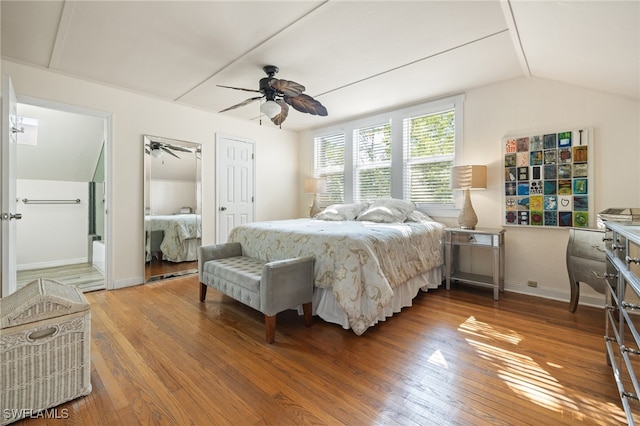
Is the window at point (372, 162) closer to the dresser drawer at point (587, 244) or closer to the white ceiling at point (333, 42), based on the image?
the white ceiling at point (333, 42)

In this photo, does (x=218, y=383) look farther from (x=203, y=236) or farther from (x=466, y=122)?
(x=466, y=122)

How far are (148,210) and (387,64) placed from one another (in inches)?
133

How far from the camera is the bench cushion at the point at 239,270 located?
7.54 feet

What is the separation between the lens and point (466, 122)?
11.6ft

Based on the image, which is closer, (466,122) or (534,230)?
(534,230)

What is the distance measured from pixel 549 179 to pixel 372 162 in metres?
2.21

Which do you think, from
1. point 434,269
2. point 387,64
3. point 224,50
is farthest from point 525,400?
point 224,50

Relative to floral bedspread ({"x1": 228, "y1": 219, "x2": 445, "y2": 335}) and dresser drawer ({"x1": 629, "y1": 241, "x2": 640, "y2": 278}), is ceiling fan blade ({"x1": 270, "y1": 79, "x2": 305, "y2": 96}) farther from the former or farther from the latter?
dresser drawer ({"x1": 629, "y1": 241, "x2": 640, "y2": 278})

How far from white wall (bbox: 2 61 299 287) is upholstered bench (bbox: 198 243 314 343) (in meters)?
1.34

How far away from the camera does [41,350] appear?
1.38 m

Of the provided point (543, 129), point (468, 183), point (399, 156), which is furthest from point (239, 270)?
point (543, 129)

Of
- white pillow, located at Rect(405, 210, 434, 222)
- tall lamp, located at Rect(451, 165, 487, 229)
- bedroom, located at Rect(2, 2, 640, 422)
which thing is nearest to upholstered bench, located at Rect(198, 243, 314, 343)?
bedroom, located at Rect(2, 2, 640, 422)

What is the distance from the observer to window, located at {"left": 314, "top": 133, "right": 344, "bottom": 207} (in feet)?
16.1
